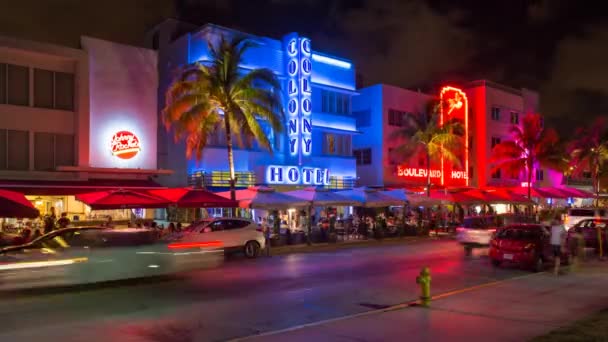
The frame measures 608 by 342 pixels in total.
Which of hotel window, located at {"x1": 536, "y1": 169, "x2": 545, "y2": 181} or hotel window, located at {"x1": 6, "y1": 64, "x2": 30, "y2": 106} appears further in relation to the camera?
hotel window, located at {"x1": 536, "y1": 169, "x2": 545, "y2": 181}

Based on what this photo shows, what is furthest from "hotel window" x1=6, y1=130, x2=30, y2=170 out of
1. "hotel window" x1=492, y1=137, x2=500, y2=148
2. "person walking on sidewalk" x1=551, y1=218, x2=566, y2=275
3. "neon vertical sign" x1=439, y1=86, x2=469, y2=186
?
"hotel window" x1=492, y1=137, x2=500, y2=148

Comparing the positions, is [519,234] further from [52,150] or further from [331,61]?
[331,61]

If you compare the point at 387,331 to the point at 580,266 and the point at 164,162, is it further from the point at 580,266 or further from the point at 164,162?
the point at 164,162

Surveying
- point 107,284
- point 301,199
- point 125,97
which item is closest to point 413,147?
point 301,199

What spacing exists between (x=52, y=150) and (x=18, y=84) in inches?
129

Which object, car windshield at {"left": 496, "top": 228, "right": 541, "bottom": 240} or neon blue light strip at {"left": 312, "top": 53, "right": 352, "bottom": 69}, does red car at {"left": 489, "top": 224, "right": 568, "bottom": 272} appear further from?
neon blue light strip at {"left": 312, "top": 53, "right": 352, "bottom": 69}

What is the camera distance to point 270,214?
33188 millimetres

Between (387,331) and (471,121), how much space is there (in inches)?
1704

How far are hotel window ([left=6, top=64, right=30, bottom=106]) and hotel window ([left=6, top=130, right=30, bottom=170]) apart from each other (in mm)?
1426

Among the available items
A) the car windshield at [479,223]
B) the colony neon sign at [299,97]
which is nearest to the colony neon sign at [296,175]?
the colony neon sign at [299,97]

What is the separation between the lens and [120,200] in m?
20.0

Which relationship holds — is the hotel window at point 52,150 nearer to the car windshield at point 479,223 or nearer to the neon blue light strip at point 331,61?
the neon blue light strip at point 331,61

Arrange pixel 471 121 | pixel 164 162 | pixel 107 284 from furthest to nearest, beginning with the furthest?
1. pixel 471 121
2. pixel 164 162
3. pixel 107 284

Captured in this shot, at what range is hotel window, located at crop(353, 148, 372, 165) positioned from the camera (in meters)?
41.9
